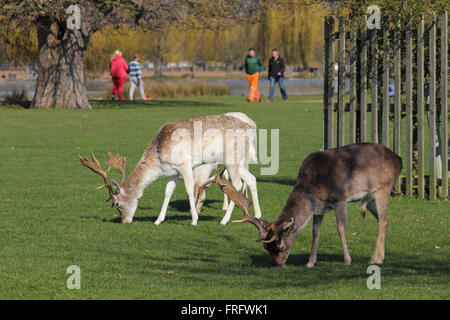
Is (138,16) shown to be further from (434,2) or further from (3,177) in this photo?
(434,2)

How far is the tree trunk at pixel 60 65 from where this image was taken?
32969 millimetres

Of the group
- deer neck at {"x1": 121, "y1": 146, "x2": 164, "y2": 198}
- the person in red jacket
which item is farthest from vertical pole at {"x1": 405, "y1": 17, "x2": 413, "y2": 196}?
the person in red jacket

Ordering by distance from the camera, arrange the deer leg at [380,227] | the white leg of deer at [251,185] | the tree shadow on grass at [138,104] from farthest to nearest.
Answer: the tree shadow on grass at [138,104], the white leg of deer at [251,185], the deer leg at [380,227]

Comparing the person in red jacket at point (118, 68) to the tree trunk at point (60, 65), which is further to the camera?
the person in red jacket at point (118, 68)

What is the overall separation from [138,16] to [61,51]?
3350mm

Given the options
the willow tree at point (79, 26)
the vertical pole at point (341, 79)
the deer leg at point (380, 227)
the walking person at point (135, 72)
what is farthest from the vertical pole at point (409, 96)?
the walking person at point (135, 72)

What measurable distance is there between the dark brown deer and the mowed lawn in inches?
11.3

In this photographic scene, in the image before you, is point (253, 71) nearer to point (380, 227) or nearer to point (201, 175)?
point (201, 175)

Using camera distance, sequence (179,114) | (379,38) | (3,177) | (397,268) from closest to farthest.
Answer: (397,268)
(379,38)
(3,177)
(179,114)

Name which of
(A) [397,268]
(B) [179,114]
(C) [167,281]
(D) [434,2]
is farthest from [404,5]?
(B) [179,114]

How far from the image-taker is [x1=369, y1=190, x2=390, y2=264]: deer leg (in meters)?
9.03

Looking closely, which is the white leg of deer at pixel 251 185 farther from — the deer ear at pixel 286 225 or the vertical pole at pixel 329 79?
the deer ear at pixel 286 225
